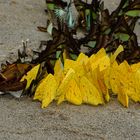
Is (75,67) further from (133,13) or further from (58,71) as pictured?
(133,13)

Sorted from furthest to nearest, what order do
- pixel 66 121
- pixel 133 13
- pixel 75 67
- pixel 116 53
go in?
pixel 133 13, pixel 116 53, pixel 75 67, pixel 66 121

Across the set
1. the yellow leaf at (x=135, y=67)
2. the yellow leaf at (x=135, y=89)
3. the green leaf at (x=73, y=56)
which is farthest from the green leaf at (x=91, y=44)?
the yellow leaf at (x=135, y=89)

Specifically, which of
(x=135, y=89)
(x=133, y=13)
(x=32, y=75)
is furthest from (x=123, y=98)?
(x=133, y=13)

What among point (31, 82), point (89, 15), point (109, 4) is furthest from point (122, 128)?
point (109, 4)

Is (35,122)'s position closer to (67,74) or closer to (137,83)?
(67,74)

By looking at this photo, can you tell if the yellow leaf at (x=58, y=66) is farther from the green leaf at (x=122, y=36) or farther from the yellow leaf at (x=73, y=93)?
the green leaf at (x=122, y=36)

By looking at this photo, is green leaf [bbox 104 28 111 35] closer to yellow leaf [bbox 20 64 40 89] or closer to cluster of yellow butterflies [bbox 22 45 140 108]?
cluster of yellow butterflies [bbox 22 45 140 108]

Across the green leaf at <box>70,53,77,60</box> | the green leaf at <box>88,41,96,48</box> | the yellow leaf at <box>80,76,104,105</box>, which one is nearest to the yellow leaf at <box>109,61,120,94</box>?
the yellow leaf at <box>80,76,104,105</box>
